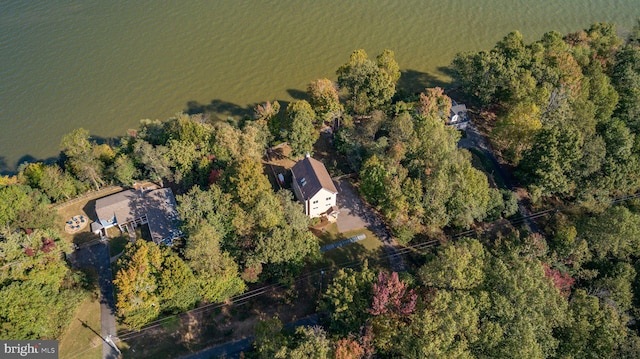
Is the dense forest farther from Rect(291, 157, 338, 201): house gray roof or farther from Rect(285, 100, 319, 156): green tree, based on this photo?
Rect(291, 157, 338, 201): house gray roof

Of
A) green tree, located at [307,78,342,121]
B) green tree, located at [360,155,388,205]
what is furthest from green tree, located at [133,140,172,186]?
green tree, located at [360,155,388,205]

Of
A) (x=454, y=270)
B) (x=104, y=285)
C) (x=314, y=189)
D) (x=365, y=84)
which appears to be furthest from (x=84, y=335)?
(x=365, y=84)

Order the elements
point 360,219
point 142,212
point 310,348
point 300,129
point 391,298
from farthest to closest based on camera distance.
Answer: point 300,129 < point 360,219 < point 142,212 < point 391,298 < point 310,348

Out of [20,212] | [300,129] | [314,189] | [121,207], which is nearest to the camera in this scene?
[20,212]

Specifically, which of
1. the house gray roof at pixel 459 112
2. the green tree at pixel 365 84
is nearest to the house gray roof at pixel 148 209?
the green tree at pixel 365 84

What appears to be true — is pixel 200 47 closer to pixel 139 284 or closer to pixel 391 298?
pixel 139 284

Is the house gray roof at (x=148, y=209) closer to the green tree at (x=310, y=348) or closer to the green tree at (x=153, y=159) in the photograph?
the green tree at (x=153, y=159)

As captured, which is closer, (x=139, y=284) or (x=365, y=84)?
(x=139, y=284)
